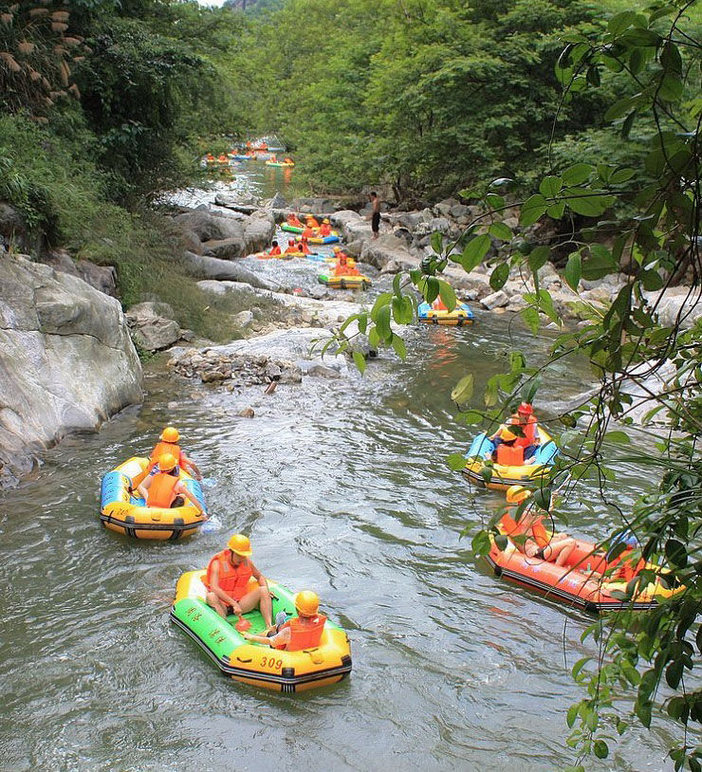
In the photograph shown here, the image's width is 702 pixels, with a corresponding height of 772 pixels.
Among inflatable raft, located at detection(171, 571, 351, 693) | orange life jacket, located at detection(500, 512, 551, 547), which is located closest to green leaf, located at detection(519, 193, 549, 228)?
orange life jacket, located at detection(500, 512, 551, 547)

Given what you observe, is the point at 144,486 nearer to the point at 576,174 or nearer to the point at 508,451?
the point at 508,451

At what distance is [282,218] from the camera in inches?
1217

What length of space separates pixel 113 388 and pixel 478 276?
12.5 metres

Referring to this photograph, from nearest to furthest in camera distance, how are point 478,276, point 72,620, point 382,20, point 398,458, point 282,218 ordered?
point 72,620, point 398,458, point 478,276, point 282,218, point 382,20

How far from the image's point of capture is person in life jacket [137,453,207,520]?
8203 millimetres

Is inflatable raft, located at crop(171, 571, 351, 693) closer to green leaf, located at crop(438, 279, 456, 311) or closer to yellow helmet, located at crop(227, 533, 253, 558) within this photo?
yellow helmet, located at crop(227, 533, 253, 558)

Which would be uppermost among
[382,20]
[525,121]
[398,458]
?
[382,20]

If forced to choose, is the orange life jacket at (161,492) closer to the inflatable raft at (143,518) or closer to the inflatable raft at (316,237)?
the inflatable raft at (143,518)

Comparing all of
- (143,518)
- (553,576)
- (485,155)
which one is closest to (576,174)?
(553,576)

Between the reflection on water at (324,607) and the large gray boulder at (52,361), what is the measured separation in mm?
353

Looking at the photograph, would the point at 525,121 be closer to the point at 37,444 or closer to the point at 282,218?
the point at 282,218

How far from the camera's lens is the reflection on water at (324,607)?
548 cm

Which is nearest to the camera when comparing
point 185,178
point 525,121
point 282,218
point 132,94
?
point 132,94

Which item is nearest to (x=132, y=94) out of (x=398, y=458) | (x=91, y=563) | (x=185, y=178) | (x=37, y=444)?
(x=185, y=178)
